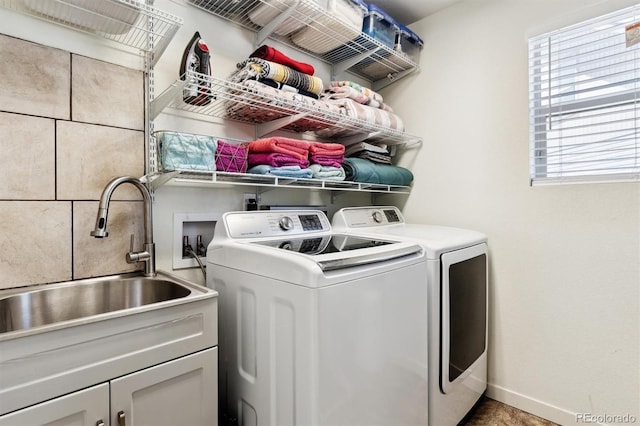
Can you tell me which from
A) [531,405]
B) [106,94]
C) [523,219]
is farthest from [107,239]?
[531,405]

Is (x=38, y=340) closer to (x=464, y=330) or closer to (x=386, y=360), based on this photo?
Result: (x=386, y=360)

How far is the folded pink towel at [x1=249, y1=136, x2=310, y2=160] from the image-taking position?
1.61 meters

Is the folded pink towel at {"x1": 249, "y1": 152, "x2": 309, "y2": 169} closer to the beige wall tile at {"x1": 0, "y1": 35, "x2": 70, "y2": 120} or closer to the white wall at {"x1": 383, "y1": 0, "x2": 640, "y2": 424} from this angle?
the beige wall tile at {"x1": 0, "y1": 35, "x2": 70, "y2": 120}

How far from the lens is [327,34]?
6.33ft

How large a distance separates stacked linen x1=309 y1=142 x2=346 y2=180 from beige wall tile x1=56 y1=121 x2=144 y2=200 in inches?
33.5

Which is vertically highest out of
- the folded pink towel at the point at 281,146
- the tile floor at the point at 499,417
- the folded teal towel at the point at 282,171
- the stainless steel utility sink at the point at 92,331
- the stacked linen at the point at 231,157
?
the folded pink towel at the point at 281,146

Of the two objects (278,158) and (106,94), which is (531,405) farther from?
(106,94)

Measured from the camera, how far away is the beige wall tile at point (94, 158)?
1.28m

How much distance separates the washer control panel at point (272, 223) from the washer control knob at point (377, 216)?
1.36ft

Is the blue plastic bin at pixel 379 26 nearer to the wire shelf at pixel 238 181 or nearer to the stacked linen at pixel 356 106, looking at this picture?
the stacked linen at pixel 356 106

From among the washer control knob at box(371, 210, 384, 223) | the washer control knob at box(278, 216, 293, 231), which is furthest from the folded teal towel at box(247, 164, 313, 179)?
the washer control knob at box(371, 210, 384, 223)

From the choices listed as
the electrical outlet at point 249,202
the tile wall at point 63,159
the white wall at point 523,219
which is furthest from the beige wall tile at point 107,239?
the white wall at point 523,219

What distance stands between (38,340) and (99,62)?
1124 mm

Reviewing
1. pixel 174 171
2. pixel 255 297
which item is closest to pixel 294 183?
pixel 174 171
